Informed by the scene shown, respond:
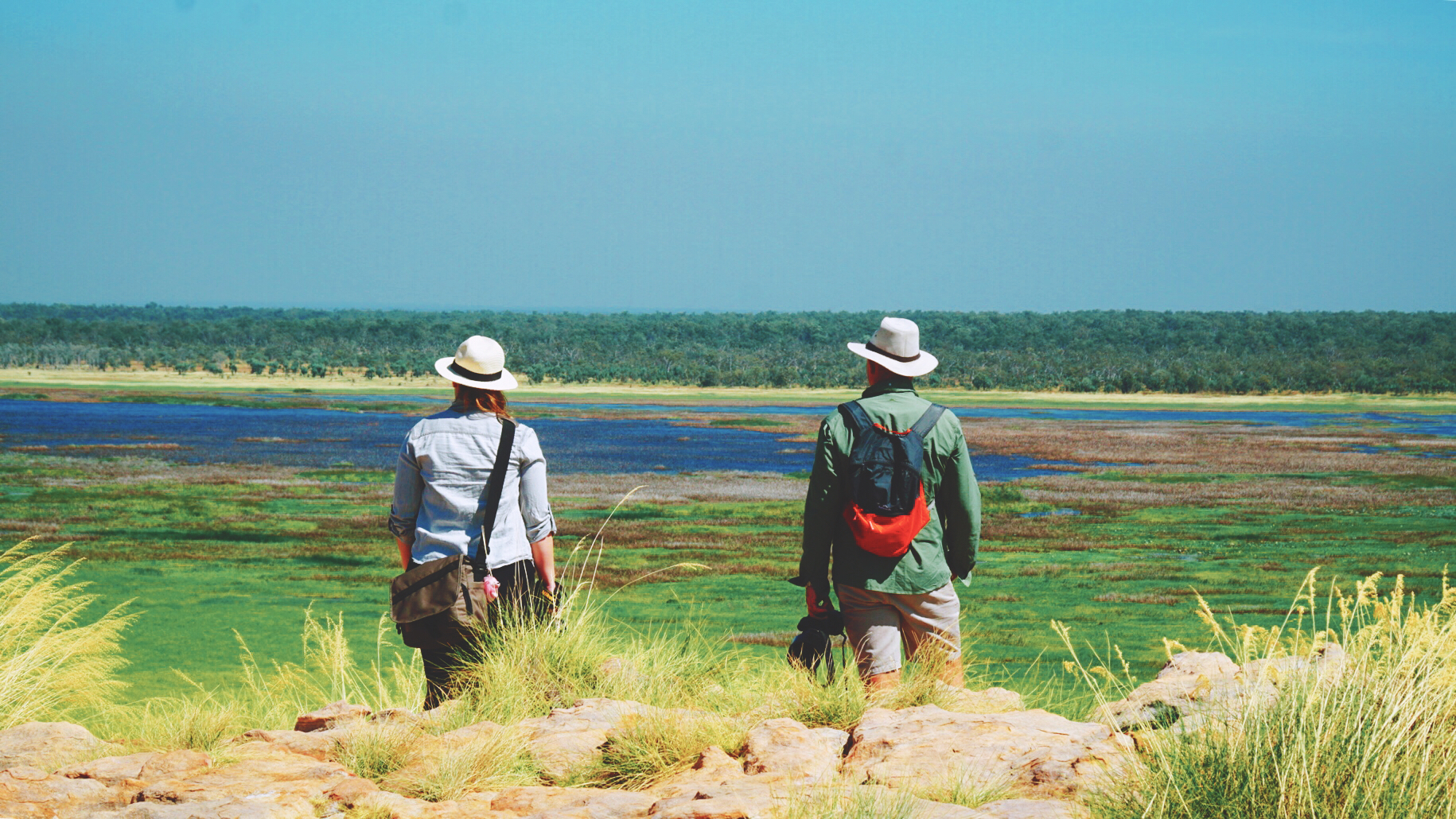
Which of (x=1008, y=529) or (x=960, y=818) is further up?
(x=960, y=818)

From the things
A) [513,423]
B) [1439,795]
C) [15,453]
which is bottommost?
Answer: [15,453]

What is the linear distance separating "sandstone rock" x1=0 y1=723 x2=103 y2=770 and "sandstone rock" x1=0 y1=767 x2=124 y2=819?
1.40 ft

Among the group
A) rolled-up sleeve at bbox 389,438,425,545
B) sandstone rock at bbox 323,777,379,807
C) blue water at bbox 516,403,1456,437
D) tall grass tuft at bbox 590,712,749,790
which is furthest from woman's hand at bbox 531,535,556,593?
blue water at bbox 516,403,1456,437

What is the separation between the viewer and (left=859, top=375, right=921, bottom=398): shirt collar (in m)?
5.53

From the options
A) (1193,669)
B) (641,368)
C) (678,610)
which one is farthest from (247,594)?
(641,368)

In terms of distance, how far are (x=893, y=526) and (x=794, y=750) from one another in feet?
3.25

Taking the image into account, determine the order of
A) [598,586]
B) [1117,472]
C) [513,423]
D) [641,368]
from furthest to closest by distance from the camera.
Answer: [641,368]
[1117,472]
[598,586]
[513,423]

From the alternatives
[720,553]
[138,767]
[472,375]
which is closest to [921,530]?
[472,375]

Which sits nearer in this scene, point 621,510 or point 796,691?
point 796,691

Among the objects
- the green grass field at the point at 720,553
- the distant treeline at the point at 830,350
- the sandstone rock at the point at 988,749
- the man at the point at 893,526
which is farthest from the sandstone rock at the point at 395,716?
the distant treeline at the point at 830,350

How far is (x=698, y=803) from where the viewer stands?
4.01 metres

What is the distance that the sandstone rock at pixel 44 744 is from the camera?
4.86 meters

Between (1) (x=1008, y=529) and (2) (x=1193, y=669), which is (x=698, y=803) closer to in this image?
(2) (x=1193, y=669)

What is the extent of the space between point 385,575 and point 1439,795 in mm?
15082
